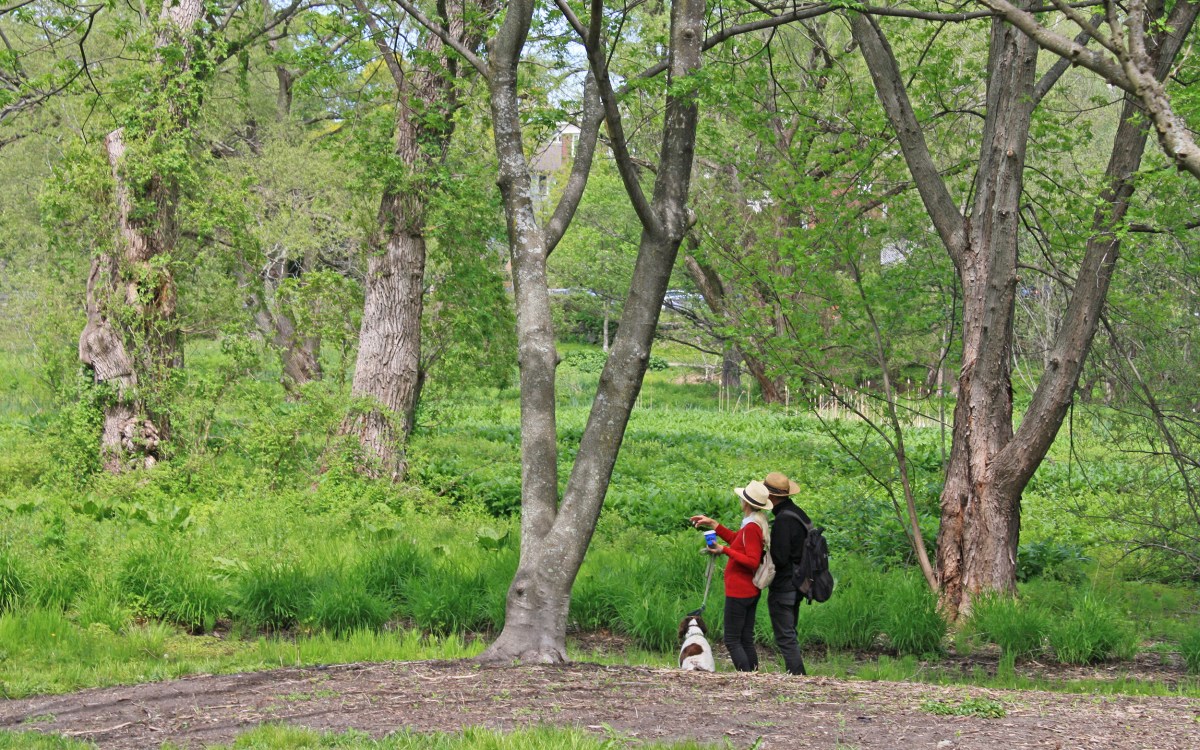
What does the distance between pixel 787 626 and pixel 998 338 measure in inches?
141

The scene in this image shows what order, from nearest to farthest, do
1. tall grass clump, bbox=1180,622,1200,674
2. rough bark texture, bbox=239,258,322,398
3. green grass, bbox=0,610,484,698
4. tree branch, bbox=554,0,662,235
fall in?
tree branch, bbox=554,0,662,235
green grass, bbox=0,610,484,698
tall grass clump, bbox=1180,622,1200,674
rough bark texture, bbox=239,258,322,398

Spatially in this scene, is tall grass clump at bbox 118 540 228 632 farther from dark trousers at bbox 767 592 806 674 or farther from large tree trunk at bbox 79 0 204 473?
large tree trunk at bbox 79 0 204 473

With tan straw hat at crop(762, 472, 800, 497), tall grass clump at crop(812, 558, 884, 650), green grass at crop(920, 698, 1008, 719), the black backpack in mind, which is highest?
tan straw hat at crop(762, 472, 800, 497)

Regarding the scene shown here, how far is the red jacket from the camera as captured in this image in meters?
7.50

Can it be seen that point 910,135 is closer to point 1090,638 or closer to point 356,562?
point 1090,638

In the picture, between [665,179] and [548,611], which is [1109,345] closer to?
[665,179]

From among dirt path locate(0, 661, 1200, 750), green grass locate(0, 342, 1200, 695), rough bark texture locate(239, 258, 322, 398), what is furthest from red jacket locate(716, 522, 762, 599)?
rough bark texture locate(239, 258, 322, 398)

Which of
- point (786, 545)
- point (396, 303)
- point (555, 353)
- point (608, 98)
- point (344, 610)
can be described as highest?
point (608, 98)

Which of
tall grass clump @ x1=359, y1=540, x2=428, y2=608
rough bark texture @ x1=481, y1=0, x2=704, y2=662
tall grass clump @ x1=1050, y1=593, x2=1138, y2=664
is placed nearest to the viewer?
rough bark texture @ x1=481, y1=0, x2=704, y2=662

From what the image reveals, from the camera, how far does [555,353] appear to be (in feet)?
24.1

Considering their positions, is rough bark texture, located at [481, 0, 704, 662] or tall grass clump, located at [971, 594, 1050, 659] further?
tall grass clump, located at [971, 594, 1050, 659]

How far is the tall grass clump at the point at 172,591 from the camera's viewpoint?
877 centimetres

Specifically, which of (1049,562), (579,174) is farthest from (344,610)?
(1049,562)

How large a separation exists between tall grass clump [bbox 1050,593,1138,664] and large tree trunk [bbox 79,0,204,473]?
11.1 metres
